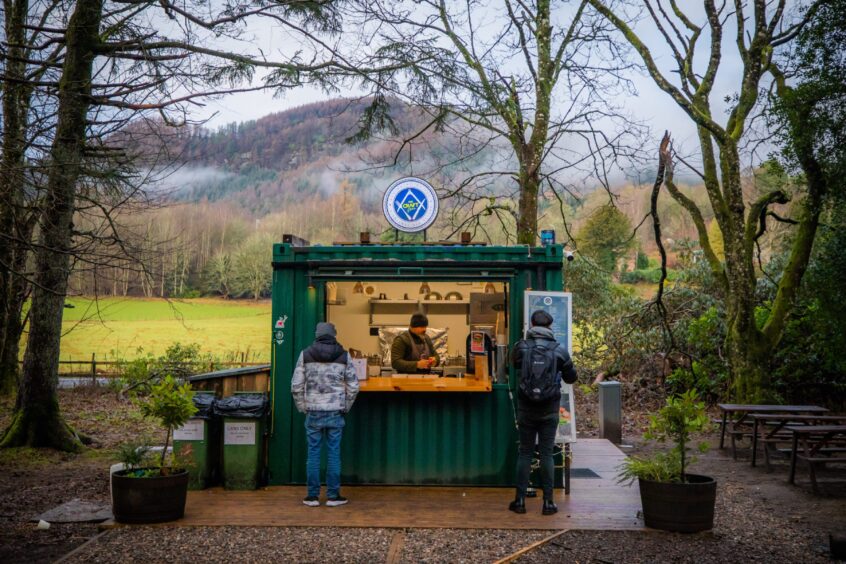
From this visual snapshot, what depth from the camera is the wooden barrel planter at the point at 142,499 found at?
6465 millimetres

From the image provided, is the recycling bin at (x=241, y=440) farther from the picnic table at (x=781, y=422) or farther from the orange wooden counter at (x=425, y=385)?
the picnic table at (x=781, y=422)

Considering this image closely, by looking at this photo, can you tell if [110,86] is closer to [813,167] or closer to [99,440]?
[99,440]

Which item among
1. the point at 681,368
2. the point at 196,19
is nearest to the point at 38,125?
the point at 196,19

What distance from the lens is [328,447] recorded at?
730cm

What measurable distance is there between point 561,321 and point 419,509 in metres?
2.35

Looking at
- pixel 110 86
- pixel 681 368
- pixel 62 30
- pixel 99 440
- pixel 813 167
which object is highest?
pixel 62 30

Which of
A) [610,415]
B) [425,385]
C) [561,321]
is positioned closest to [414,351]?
[425,385]

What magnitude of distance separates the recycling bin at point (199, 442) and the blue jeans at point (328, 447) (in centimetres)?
120

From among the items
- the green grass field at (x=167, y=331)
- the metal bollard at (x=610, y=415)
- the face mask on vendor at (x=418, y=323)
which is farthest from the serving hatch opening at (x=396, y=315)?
the green grass field at (x=167, y=331)

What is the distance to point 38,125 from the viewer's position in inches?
404

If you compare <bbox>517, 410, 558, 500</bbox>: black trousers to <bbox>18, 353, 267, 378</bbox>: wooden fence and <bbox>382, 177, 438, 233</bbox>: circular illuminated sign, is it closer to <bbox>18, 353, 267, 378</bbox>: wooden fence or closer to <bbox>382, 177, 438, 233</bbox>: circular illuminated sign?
<bbox>382, 177, 438, 233</bbox>: circular illuminated sign

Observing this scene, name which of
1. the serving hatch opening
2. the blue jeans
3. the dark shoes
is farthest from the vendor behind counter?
the dark shoes

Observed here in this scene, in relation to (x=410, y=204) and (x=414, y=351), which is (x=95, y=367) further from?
(x=410, y=204)

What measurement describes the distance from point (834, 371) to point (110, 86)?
12.8 metres
